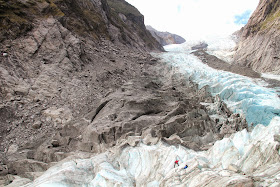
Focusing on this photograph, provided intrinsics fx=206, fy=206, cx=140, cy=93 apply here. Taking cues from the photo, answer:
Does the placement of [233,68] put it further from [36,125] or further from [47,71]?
[36,125]

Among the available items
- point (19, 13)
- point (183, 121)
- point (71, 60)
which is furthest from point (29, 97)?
point (183, 121)

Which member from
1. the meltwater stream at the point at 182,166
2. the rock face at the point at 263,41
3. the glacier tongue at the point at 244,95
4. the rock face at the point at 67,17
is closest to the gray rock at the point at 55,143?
the meltwater stream at the point at 182,166

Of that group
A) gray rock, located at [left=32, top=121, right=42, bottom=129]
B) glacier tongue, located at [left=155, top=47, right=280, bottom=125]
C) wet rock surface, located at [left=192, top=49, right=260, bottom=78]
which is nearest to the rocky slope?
gray rock, located at [left=32, top=121, right=42, bottom=129]

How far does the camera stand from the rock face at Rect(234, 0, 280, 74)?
2719 cm

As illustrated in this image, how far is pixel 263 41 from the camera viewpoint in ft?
100

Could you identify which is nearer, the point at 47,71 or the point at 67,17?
the point at 47,71

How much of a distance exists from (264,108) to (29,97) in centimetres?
1843

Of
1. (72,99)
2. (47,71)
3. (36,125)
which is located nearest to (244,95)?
(72,99)

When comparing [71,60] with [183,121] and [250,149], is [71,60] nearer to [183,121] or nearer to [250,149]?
[183,121]

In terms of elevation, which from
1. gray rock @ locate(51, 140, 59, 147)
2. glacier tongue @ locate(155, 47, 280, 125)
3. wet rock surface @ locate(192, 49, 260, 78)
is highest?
wet rock surface @ locate(192, 49, 260, 78)

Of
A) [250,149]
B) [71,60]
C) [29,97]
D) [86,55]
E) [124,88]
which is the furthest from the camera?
[86,55]

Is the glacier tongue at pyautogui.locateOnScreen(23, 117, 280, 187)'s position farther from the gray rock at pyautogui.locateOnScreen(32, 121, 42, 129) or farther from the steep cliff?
the gray rock at pyautogui.locateOnScreen(32, 121, 42, 129)

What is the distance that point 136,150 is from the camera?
30.6 ft

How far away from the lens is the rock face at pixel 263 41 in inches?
1070
